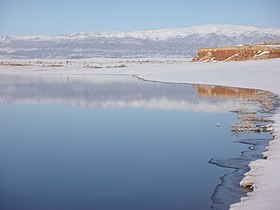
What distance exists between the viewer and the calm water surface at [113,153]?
729cm

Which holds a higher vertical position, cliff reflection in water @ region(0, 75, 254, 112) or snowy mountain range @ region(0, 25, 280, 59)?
snowy mountain range @ region(0, 25, 280, 59)

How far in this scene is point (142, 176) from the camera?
839 centimetres

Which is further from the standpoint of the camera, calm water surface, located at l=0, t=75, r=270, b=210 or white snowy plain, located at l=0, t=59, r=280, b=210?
calm water surface, located at l=0, t=75, r=270, b=210

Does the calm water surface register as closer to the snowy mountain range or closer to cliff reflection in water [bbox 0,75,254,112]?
cliff reflection in water [bbox 0,75,254,112]

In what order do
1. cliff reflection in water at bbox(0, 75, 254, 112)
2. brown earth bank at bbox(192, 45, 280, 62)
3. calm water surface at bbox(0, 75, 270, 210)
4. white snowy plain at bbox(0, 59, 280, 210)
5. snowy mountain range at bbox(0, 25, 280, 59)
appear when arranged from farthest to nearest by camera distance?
snowy mountain range at bbox(0, 25, 280, 59) → brown earth bank at bbox(192, 45, 280, 62) → cliff reflection in water at bbox(0, 75, 254, 112) → calm water surface at bbox(0, 75, 270, 210) → white snowy plain at bbox(0, 59, 280, 210)

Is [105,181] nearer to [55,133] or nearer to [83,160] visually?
[83,160]

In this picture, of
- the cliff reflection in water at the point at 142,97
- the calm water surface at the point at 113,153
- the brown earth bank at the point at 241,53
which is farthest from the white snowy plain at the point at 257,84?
the brown earth bank at the point at 241,53

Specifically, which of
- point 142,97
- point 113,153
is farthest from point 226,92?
point 113,153

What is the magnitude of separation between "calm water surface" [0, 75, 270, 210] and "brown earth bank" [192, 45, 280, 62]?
86.4 feet

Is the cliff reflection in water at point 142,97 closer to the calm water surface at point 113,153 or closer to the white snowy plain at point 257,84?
the calm water surface at point 113,153

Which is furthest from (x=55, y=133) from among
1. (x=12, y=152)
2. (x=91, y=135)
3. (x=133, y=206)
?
(x=133, y=206)

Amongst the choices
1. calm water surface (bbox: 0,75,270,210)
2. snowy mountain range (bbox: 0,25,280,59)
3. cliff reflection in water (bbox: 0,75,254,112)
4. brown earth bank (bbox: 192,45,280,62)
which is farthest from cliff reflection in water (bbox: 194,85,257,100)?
snowy mountain range (bbox: 0,25,280,59)

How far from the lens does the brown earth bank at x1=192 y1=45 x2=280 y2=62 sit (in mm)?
44750

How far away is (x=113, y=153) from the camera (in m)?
10.3
